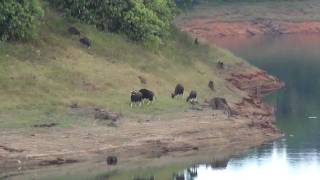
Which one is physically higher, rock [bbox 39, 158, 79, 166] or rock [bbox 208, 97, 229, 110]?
rock [bbox 208, 97, 229, 110]

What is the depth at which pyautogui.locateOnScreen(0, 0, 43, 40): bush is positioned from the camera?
57500mm

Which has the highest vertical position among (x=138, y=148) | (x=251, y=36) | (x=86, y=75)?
(x=251, y=36)

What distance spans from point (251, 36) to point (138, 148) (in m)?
97.4

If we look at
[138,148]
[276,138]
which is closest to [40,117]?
[138,148]

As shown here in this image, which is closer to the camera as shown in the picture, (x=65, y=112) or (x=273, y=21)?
A: (x=65, y=112)

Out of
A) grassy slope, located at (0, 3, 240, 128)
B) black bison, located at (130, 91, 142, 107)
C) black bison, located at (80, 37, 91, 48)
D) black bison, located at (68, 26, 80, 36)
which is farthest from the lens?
black bison, located at (68, 26, 80, 36)

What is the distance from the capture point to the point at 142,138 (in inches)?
1988

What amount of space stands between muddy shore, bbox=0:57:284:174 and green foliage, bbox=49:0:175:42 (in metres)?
10.0

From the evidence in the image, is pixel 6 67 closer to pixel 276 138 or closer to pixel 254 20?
pixel 276 138

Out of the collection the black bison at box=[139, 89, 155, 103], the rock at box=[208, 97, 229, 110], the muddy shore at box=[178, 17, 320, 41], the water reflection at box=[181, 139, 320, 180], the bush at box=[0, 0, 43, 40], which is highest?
the muddy shore at box=[178, 17, 320, 41]

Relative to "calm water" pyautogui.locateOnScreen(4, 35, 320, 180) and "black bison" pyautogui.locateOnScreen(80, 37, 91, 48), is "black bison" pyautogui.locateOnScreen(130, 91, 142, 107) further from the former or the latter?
"black bison" pyautogui.locateOnScreen(80, 37, 91, 48)

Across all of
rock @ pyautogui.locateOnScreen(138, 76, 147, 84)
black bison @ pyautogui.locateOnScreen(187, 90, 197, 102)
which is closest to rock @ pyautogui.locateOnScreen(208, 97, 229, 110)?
black bison @ pyautogui.locateOnScreen(187, 90, 197, 102)

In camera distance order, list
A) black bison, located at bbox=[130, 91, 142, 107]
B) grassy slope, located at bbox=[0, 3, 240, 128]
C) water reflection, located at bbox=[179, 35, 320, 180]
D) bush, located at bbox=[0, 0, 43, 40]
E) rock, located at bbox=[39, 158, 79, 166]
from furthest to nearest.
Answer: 1. bush, located at bbox=[0, 0, 43, 40]
2. black bison, located at bbox=[130, 91, 142, 107]
3. grassy slope, located at bbox=[0, 3, 240, 128]
4. water reflection, located at bbox=[179, 35, 320, 180]
5. rock, located at bbox=[39, 158, 79, 166]

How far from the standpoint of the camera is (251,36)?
477ft
